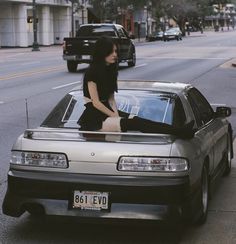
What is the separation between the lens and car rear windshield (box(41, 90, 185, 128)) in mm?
6023

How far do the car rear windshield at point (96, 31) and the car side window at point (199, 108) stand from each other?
21.2m

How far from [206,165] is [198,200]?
60 cm

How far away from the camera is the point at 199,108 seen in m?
6.77

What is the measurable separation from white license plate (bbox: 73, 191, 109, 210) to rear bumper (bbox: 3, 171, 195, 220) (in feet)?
0.11

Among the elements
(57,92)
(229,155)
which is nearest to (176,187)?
(229,155)

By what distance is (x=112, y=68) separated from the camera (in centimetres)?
615

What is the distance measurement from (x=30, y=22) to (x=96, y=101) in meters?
53.0

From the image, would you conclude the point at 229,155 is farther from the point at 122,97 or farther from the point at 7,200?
the point at 7,200

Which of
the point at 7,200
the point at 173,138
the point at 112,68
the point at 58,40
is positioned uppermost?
the point at 112,68

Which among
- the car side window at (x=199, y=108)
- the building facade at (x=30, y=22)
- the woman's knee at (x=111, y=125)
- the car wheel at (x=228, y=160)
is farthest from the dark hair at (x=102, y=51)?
the building facade at (x=30, y=22)

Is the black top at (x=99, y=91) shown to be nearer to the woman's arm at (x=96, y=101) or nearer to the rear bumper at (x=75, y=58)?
the woman's arm at (x=96, y=101)

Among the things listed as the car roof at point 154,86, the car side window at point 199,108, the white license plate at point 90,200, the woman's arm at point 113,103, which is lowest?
the white license plate at point 90,200

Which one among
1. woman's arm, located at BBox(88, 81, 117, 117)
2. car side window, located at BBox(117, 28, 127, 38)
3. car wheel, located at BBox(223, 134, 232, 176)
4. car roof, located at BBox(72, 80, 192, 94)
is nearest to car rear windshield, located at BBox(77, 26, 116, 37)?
car side window, located at BBox(117, 28, 127, 38)

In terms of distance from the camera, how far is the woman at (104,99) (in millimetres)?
5762
